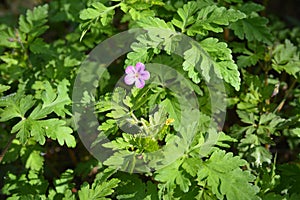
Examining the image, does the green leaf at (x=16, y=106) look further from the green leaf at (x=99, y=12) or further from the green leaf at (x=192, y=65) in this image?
the green leaf at (x=192, y=65)

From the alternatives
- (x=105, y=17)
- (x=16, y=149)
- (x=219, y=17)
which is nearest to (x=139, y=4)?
(x=105, y=17)

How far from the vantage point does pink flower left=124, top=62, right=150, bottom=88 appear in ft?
7.86

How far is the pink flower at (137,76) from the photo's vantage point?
7.86 feet

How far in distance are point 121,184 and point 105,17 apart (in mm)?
968

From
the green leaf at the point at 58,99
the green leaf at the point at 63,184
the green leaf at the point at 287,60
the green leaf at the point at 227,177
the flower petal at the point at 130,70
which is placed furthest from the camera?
the green leaf at the point at 287,60

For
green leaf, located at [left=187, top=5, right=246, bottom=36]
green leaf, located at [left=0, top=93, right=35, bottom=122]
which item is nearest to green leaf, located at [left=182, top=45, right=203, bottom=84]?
green leaf, located at [left=187, top=5, right=246, bottom=36]

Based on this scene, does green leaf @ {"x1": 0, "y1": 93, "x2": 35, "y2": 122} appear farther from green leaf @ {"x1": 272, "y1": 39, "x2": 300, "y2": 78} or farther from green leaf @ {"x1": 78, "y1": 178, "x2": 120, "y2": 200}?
green leaf @ {"x1": 272, "y1": 39, "x2": 300, "y2": 78}

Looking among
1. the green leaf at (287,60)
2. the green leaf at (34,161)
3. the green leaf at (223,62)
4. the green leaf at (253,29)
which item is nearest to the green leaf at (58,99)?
the green leaf at (34,161)

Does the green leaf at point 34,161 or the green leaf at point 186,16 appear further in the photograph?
the green leaf at point 34,161

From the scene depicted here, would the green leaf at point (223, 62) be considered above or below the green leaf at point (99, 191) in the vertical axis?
above

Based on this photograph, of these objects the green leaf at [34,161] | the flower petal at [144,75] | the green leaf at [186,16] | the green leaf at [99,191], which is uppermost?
the green leaf at [186,16]

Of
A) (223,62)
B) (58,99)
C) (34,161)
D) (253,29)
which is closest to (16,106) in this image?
(58,99)

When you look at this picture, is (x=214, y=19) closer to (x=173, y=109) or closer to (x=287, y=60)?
(x=173, y=109)

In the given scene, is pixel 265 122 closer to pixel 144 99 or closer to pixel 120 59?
pixel 144 99
